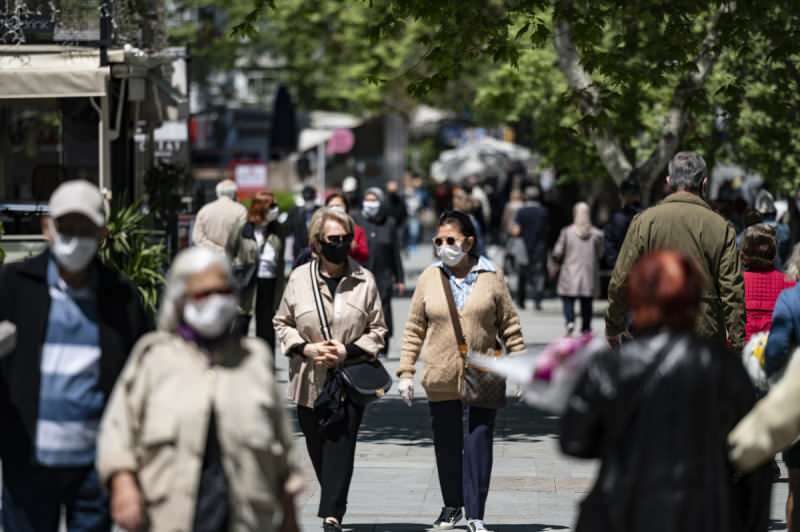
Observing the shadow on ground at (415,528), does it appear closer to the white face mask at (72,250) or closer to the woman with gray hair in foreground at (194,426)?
the white face mask at (72,250)

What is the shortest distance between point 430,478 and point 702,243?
7.84 ft

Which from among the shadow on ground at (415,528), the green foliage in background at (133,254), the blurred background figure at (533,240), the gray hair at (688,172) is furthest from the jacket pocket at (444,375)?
the blurred background figure at (533,240)

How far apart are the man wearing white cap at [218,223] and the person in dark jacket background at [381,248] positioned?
122cm

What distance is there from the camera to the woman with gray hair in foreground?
5.26 meters

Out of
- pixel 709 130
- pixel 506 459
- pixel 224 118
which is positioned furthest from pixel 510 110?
pixel 224 118

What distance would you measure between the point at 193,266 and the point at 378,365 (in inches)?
140

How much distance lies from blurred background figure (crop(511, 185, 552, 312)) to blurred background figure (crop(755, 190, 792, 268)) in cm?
513

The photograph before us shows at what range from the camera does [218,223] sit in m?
15.8

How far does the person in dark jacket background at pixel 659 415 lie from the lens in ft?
16.5

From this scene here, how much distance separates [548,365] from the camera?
5.15 m

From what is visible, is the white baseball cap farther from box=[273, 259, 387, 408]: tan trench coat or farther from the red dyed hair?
box=[273, 259, 387, 408]: tan trench coat

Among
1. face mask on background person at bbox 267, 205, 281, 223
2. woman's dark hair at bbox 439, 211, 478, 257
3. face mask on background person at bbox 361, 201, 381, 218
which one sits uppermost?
woman's dark hair at bbox 439, 211, 478, 257

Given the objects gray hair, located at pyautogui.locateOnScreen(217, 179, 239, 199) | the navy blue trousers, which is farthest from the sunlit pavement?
gray hair, located at pyautogui.locateOnScreen(217, 179, 239, 199)

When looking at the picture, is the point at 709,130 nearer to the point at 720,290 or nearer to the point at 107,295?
the point at 720,290
